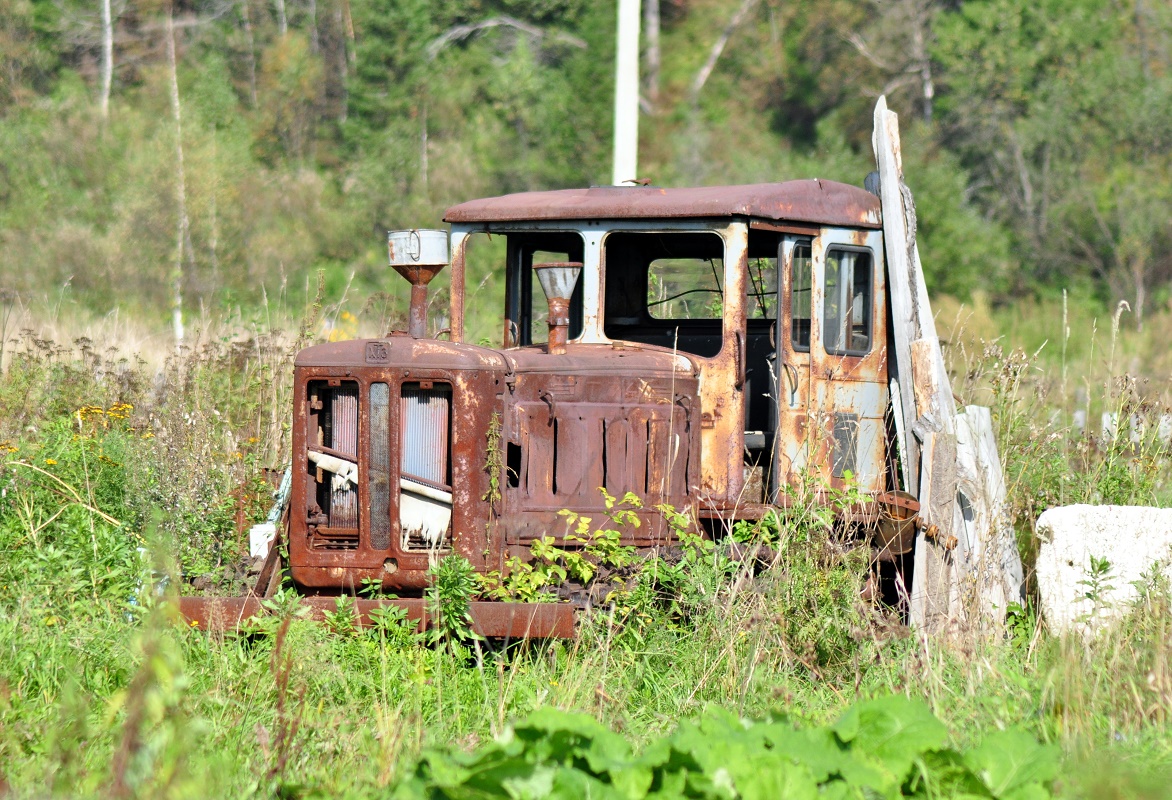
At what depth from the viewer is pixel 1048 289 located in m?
26.8

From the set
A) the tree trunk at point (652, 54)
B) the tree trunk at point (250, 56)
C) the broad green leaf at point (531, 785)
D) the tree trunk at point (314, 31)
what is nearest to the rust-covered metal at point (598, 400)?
the broad green leaf at point (531, 785)

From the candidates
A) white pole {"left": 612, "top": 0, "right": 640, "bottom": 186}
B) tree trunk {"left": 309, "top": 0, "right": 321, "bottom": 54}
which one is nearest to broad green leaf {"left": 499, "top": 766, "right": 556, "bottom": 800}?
white pole {"left": 612, "top": 0, "right": 640, "bottom": 186}

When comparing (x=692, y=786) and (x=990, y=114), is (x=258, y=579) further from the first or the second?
(x=990, y=114)

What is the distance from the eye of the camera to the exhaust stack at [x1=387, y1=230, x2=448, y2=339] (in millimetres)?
5848

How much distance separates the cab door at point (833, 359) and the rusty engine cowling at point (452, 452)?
754 mm

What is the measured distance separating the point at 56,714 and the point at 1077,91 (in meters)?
28.1

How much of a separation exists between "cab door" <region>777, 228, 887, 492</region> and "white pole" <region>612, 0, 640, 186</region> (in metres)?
4.16

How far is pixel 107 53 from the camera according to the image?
3095 centimetres

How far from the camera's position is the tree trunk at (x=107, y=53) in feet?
99.1

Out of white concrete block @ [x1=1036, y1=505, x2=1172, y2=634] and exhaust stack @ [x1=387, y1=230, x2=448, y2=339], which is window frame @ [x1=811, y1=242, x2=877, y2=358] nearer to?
white concrete block @ [x1=1036, y1=505, x2=1172, y2=634]

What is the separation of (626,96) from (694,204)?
492 centimetres

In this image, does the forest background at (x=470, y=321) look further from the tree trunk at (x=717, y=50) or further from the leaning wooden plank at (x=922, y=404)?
the leaning wooden plank at (x=922, y=404)

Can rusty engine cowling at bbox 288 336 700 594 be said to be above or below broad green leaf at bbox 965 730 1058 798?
above

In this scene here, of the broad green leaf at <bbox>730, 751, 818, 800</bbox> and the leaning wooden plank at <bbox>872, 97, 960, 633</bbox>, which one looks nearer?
the broad green leaf at <bbox>730, 751, 818, 800</bbox>
